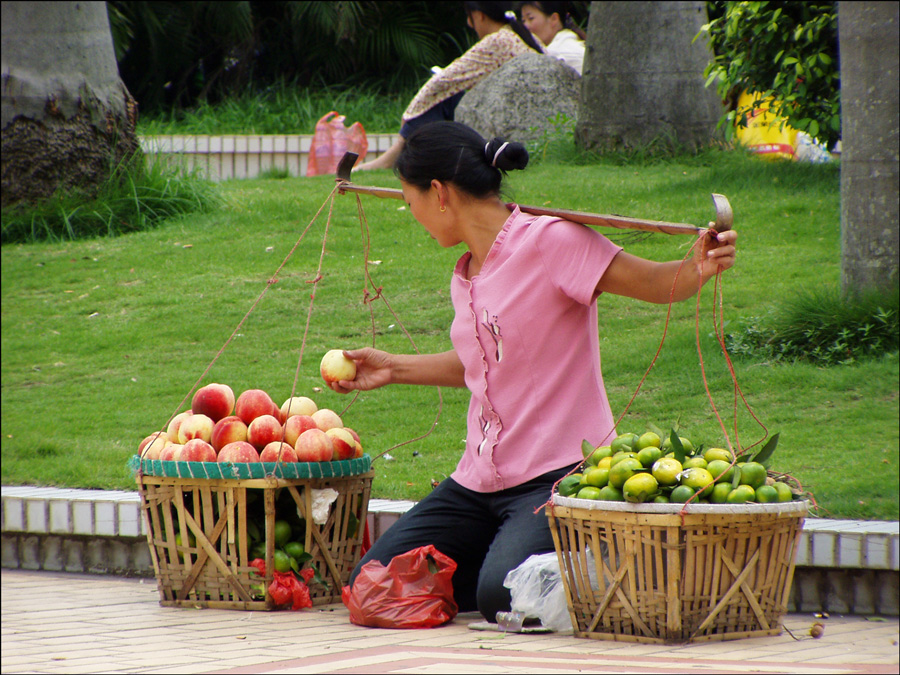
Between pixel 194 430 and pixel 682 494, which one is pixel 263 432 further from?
pixel 682 494

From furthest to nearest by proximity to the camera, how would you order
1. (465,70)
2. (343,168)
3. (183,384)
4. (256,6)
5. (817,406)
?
(256,6), (465,70), (183,384), (817,406), (343,168)

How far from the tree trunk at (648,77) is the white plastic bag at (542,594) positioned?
6143 millimetres

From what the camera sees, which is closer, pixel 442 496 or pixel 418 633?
pixel 418 633

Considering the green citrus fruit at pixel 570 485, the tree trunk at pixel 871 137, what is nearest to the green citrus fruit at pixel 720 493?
the green citrus fruit at pixel 570 485

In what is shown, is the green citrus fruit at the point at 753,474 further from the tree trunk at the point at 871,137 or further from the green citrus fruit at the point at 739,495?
the tree trunk at the point at 871,137

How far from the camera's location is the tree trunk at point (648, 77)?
854cm

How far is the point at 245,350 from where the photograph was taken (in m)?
6.07

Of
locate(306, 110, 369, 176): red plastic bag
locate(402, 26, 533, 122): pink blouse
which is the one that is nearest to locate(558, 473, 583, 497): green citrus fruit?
locate(402, 26, 533, 122): pink blouse

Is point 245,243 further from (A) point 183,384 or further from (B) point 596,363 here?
(B) point 596,363

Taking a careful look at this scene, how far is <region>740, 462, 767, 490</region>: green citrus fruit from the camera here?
114 inches

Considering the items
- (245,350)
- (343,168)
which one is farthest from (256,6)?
(343,168)

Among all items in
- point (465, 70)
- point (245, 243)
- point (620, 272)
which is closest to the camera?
point (620, 272)

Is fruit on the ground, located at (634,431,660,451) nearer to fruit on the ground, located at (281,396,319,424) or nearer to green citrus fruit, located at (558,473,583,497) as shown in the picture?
green citrus fruit, located at (558,473,583,497)

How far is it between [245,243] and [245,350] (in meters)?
1.60
